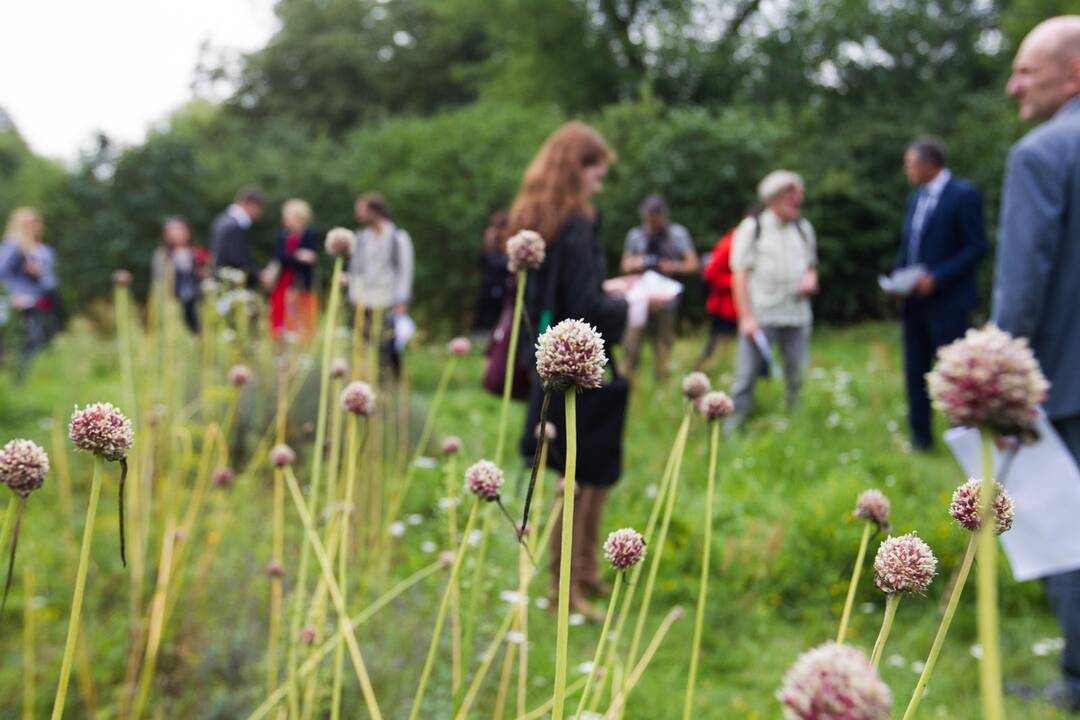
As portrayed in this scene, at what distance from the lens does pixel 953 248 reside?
4.75 m

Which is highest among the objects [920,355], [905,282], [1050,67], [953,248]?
[953,248]

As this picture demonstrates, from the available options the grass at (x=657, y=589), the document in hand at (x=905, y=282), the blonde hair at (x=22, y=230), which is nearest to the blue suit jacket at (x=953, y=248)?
the document in hand at (x=905, y=282)

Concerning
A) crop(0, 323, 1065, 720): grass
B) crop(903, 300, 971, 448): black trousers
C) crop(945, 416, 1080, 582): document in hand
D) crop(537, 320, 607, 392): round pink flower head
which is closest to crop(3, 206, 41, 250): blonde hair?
crop(0, 323, 1065, 720): grass

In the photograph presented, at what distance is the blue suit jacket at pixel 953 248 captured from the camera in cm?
461

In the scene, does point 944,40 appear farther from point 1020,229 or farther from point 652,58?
point 1020,229

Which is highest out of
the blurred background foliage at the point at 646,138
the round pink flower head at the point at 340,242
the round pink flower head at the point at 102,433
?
the blurred background foliage at the point at 646,138

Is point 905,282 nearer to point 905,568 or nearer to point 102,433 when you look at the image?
point 905,568

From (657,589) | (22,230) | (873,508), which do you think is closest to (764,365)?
(657,589)

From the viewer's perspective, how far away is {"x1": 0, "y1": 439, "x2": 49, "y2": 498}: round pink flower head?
725 mm

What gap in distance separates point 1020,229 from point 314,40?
82.3ft

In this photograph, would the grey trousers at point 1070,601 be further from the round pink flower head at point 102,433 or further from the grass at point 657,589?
the round pink flower head at point 102,433

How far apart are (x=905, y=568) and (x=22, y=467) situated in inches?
29.3

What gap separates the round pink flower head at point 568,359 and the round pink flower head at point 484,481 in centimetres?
39

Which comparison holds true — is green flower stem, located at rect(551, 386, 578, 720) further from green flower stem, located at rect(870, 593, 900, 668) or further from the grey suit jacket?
the grey suit jacket
